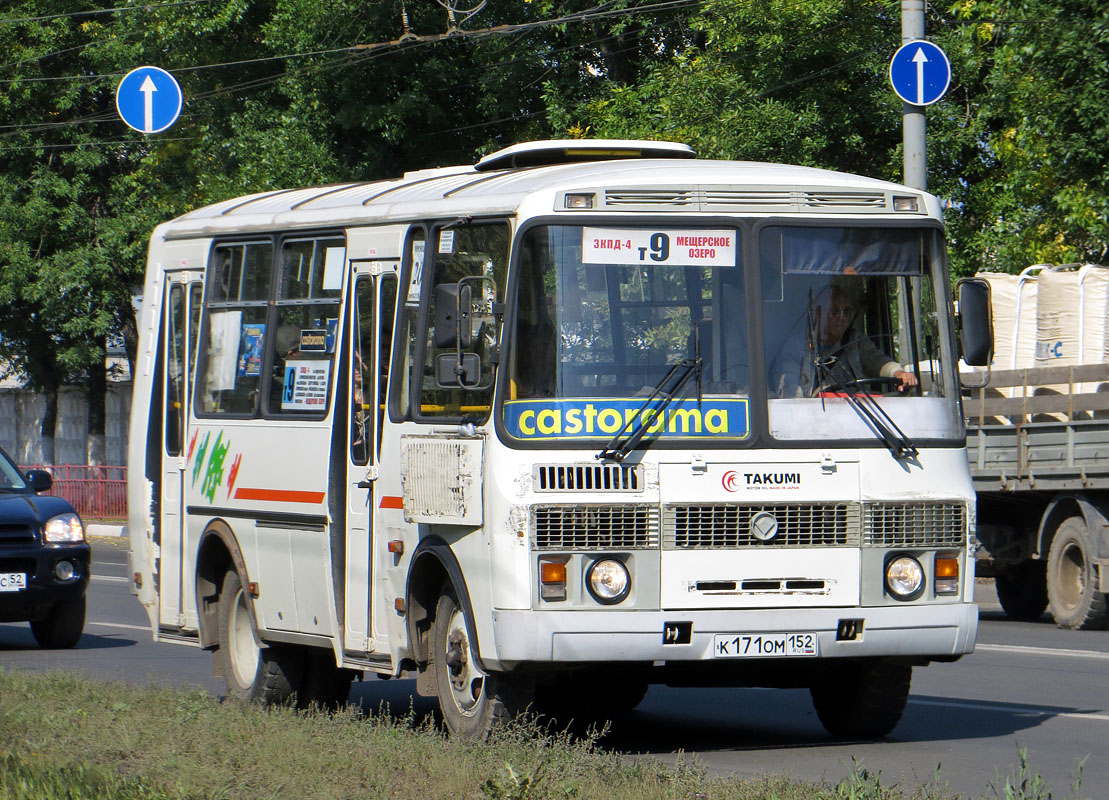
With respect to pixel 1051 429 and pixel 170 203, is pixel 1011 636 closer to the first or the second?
pixel 1051 429

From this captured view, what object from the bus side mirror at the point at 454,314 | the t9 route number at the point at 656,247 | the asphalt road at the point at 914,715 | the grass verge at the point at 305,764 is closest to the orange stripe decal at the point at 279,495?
the grass verge at the point at 305,764

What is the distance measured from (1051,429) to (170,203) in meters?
23.2

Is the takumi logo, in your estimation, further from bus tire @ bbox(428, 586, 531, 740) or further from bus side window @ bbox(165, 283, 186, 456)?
bus side window @ bbox(165, 283, 186, 456)

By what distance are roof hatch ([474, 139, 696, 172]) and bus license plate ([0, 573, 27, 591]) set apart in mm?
6353

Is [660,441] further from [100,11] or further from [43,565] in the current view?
[100,11]

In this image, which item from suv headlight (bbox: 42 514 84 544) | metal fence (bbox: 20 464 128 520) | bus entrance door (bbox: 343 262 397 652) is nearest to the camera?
bus entrance door (bbox: 343 262 397 652)

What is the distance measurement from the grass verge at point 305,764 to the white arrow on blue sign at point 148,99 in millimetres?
→ 14899

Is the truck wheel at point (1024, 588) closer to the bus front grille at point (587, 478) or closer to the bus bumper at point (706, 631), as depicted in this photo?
the bus bumper at point (706, 631)

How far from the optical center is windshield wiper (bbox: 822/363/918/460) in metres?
9.00

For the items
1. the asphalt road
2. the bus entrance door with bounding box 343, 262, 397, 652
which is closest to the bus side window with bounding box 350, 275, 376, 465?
the bus entrance door with bounding box 343, 262, 397, 652

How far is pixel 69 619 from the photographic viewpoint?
619 inches

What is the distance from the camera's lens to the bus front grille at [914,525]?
29.3 feet

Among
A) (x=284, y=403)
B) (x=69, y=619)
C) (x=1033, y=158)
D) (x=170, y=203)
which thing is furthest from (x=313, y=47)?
(x=284, y=403)

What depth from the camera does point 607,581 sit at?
28.3 ft
